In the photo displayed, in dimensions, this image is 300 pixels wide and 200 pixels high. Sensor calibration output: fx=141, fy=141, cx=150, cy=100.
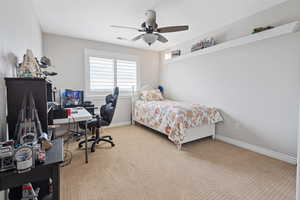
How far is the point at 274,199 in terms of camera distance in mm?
1471

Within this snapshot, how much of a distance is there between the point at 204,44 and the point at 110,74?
2555mm

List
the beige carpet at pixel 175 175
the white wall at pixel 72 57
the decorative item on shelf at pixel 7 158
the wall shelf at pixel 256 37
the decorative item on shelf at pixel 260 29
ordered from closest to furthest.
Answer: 1. the decorative item on shelf at pixel 7 158
2. the beige carpet at pixel 175 175
3. the wall shelf at pixel 256 37
4. the decorative item on shelf at pixel 260 29
5. the white wall at pixel 72 57

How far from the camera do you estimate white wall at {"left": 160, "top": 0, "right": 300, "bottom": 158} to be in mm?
2137

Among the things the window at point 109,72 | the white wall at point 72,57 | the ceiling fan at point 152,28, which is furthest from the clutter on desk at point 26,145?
the window at point 109,72

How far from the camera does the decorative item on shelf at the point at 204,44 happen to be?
3143 mm

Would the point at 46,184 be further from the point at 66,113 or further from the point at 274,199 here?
the point at 274,199

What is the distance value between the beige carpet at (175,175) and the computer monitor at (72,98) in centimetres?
103

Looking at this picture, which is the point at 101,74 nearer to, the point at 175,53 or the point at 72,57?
the point at 72,57

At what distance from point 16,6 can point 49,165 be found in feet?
5.26

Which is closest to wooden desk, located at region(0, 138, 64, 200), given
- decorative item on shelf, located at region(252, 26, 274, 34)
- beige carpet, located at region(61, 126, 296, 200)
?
beige carpet, located at region(61, 126, 296, 200)

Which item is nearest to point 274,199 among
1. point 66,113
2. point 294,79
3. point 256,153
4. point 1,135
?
point 256,153

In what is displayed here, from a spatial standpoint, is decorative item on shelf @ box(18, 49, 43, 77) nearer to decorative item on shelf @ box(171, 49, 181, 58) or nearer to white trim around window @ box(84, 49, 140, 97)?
white trim around window @ box(84, 49, 140, 97)

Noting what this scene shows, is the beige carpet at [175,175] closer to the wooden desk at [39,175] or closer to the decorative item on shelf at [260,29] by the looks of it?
the wooden desk at [39,175]

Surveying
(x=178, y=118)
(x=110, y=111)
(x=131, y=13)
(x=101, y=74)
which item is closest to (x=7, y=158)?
(x=110, y=111)
